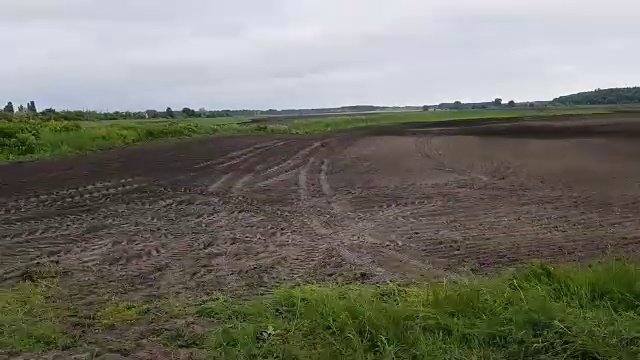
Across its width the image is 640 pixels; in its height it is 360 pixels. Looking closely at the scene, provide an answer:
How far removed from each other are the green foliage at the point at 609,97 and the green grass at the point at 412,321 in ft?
259

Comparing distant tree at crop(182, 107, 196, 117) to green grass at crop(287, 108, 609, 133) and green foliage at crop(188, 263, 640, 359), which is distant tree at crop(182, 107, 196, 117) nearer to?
green grass at crop(287, 108, 609, 133)

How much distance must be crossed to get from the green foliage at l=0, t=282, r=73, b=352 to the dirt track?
513 mm

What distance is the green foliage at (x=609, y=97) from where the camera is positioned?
79.5 m

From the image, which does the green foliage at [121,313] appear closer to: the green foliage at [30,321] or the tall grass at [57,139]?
the green foliage at [30,321]

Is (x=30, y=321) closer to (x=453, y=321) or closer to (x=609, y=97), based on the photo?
(x=453, y=321)

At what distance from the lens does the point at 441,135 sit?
2791cm

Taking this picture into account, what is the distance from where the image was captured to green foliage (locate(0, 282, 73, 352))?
4.64 meters

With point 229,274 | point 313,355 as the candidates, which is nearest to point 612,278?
point 313,355

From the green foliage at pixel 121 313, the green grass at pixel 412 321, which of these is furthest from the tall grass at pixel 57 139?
the green grass at pixel 412 321

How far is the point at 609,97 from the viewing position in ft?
277

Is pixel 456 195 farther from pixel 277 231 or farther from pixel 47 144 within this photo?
pixel 47 144

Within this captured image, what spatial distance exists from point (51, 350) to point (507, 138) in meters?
22.5

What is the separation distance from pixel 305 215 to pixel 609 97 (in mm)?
84712

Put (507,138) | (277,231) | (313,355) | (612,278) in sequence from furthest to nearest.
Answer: (507,138) → (277,231) → (612,278) → (313,355)
